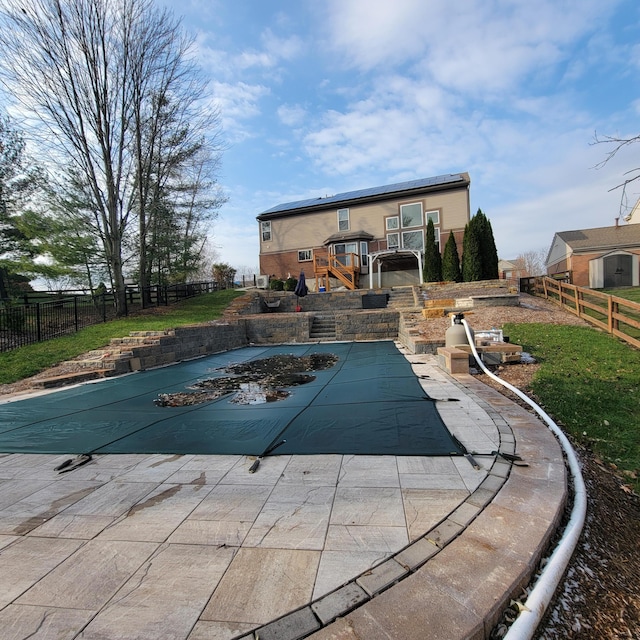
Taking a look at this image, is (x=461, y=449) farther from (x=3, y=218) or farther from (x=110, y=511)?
(x=3, y=218)

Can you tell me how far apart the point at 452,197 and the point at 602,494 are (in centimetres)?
2083

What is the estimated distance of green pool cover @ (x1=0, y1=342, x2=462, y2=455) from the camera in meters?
3.13

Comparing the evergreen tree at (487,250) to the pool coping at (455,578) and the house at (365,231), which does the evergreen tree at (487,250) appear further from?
the pool coping at (455,578)

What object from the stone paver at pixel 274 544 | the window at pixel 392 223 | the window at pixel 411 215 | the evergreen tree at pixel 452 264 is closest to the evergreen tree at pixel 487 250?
the evergreen tree at pixel 452 264

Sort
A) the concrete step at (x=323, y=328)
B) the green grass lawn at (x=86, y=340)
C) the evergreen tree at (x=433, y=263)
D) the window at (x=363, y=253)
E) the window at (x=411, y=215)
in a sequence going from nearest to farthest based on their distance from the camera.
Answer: the green grass lawn at (x=86, y=340)
the concrete step at (x=323, y=328)
the evergreen tree at (x=433, y=263)
the window at (x=411, y=215)
the window at (x=363, y=253)

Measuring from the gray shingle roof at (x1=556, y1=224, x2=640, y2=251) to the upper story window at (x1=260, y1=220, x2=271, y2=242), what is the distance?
22984 mm

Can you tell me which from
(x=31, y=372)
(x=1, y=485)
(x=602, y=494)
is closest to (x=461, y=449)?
(x=602, y=494)

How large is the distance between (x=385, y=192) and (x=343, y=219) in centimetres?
326

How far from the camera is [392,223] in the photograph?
71.4ft

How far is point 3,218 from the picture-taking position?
1321 cm

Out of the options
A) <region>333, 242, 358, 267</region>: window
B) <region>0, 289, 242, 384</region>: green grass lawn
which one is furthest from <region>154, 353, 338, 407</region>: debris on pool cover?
<region>333, 242, 358, 267</region>: window

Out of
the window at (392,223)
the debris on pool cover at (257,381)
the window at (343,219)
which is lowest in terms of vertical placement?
the debris on pool cover at (257,381)

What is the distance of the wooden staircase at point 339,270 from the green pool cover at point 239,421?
14556mm

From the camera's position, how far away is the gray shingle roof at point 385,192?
66.8 feet
